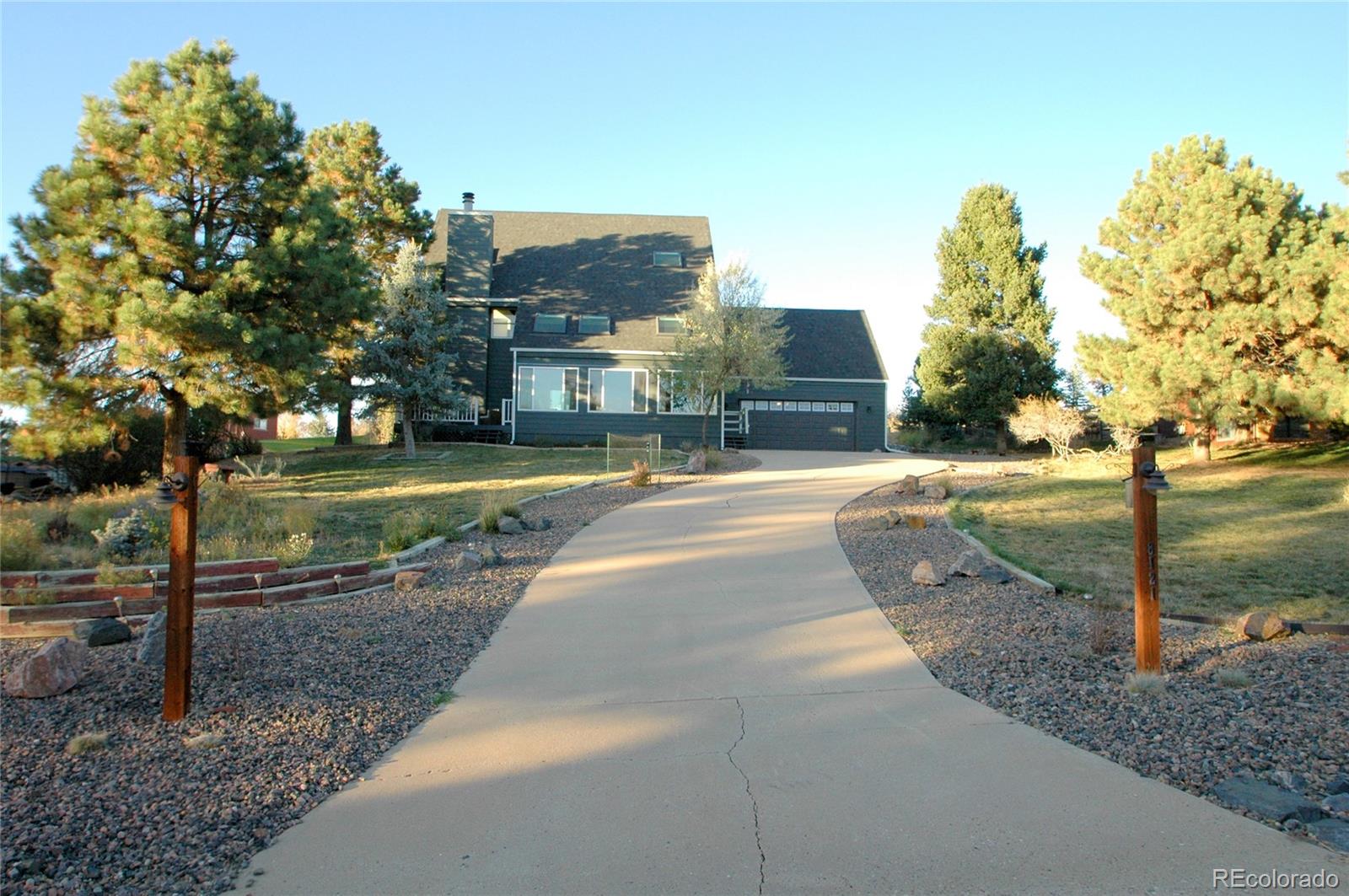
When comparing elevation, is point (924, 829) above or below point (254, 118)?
below

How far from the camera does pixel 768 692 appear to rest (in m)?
6.06

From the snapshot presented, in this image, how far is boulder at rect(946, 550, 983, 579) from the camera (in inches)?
368

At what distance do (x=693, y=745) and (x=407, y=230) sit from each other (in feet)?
92.4

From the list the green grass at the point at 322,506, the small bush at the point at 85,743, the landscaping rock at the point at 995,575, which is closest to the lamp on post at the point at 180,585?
the small bush at the point at 85,743

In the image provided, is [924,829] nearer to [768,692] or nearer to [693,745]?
[693,745]

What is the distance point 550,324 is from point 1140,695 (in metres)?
27.0

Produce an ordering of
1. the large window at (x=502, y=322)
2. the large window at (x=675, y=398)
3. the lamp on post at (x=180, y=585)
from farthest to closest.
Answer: the large window at (x=502, y=322) → the large window at (x=675, y=398) → the lamp on post at (x=180, y=585)

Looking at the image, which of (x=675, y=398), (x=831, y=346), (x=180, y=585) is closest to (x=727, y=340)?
(x=675, y=398)

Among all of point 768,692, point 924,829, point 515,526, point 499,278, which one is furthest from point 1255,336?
point 499,278

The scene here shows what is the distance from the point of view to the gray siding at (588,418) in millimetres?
30016

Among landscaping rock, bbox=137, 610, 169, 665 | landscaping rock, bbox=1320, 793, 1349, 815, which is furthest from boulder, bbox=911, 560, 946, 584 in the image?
landscaping rock, bbox=137, 610, 169, 665

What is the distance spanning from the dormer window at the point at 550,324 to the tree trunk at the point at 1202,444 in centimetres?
1945

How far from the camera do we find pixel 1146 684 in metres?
5.68

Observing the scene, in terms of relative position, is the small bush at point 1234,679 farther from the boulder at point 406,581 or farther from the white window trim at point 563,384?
the white window trim at point 563,384
